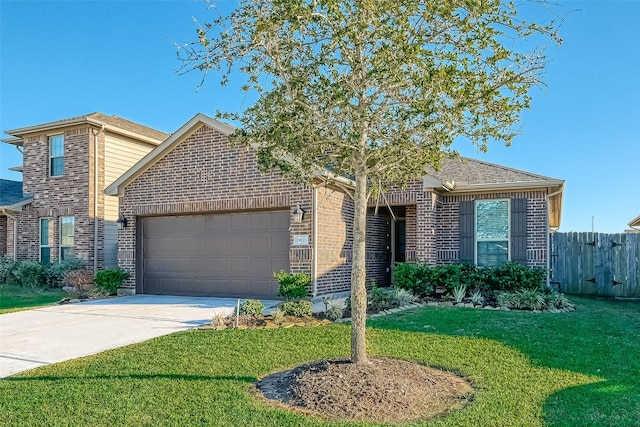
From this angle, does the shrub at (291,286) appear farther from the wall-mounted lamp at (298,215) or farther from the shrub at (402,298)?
the shrub at (402,298)

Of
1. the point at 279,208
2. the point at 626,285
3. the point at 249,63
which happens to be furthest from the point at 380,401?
the point at 626,285

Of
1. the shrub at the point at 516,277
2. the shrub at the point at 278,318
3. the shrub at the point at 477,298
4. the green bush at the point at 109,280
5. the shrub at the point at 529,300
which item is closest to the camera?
the shrub at the point at 278,318

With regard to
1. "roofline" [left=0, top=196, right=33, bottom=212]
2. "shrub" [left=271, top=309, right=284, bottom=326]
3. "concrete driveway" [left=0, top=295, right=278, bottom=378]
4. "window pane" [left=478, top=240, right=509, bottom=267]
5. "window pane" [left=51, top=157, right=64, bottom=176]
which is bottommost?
"concrete driveway" [left=0, top=295, right=278, bottom=378]

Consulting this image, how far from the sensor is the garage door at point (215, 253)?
12320 millimetres

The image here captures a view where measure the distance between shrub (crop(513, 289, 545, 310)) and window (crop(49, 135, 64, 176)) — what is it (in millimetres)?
15415

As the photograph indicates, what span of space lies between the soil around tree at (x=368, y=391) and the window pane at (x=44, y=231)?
15.0 metres

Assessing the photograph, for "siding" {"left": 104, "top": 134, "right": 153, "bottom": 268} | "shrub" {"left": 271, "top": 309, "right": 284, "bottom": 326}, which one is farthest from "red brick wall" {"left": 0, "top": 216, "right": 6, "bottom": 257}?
"shrub" {"left": 271, "top": 309, "right": 284, "bottom": 326}

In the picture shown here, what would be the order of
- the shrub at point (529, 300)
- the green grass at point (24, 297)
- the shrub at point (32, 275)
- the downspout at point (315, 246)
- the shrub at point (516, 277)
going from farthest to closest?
the shrub at point (32, 275)
the green grass at point (24, 297)
the downspout at point (315, 246)
the shrub at point (516, 277)
the shrub at point (529, 300)

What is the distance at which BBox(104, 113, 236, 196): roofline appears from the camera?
1280cm

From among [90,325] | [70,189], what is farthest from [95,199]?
[90,325]

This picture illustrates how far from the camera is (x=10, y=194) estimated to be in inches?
762

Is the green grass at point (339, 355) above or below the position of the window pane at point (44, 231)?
below

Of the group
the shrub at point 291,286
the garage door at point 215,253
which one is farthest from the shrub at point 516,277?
the garage door at point 215,253

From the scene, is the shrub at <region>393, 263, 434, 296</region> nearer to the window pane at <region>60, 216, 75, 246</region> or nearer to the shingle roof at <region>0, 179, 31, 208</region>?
the window pane at <region>60, 216, 75, 246</region>
